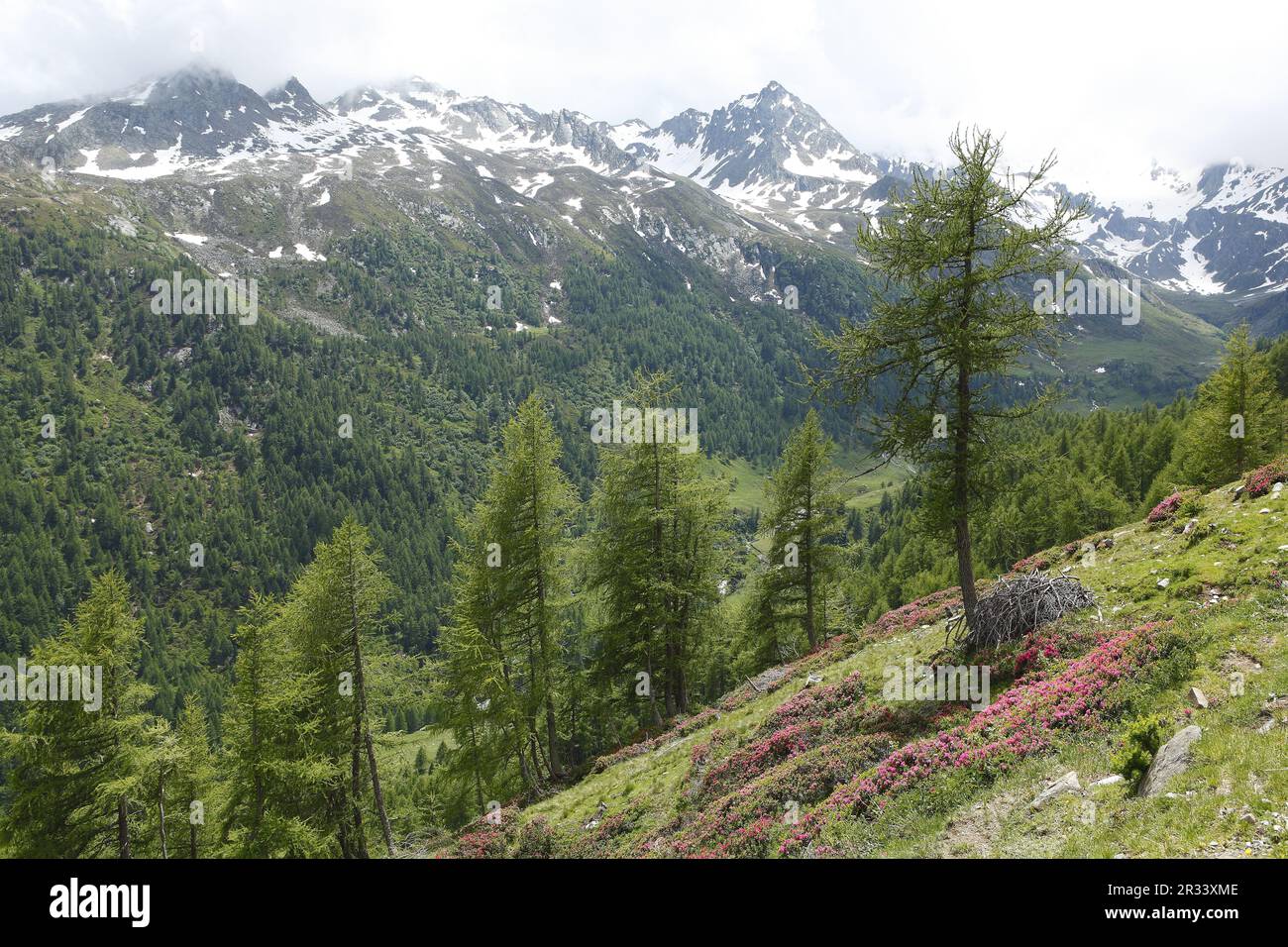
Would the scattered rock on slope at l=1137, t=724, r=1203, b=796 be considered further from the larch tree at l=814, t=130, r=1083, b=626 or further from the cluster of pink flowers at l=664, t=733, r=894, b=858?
the larch tree at l=814, t=130, r=1083, b=626

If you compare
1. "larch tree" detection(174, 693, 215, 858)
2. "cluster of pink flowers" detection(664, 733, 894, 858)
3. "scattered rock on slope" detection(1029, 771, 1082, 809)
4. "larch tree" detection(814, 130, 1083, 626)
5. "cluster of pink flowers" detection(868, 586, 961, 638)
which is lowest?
"larch tree" detection(174, 693, 215, 858)

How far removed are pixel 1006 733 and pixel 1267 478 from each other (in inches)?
576

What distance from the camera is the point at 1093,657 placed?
1278cm

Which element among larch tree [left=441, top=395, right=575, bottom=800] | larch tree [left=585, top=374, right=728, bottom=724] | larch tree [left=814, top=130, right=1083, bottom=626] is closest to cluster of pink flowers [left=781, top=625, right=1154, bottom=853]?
larch tree [left=814, top=130, right=1083, bottom=626]

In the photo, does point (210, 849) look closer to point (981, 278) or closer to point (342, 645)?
A: point (342, 645)

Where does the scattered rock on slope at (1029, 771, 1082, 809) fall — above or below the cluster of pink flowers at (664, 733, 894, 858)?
above

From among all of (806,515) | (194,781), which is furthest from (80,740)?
(806,515)

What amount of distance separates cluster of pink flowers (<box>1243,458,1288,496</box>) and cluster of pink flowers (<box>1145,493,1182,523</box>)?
2.09 meters

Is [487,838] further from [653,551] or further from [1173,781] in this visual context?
[1173,781]

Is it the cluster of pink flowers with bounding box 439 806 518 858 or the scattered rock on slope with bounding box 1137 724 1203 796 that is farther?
the cluster of pink flowers with bounding box 439 806 518 858

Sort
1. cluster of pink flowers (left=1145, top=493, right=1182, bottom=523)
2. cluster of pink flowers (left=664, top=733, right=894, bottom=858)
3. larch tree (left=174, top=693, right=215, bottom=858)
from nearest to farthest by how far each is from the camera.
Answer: cluster of pink flowers (left=664, top=733, right=894, bottom=858)
cluster of pink flowers (left=1145, top=493, right=1182, bottom=523)
larch tree (left=174, top=693, right=215, bottom=858)

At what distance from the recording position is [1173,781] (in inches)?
320

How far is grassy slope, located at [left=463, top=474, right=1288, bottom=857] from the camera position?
7430mm

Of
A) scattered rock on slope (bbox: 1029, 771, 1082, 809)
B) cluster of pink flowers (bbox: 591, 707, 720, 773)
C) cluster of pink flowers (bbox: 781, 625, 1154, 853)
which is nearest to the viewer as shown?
scattered rock on slope (bbox: 1029, 771, 1082, 809)
